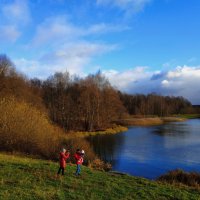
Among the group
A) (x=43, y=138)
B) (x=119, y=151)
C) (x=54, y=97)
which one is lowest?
(x=119, y=151)

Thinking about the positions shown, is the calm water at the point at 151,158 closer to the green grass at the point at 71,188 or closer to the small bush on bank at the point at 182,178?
the small bush on bank at the point at 182,178

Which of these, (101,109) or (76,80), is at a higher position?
(76,80)

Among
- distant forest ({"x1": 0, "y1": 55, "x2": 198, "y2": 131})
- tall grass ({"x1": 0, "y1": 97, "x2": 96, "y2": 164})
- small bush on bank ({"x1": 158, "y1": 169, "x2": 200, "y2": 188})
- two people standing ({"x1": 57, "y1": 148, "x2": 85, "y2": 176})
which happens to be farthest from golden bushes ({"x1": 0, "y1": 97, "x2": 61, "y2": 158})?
distant forest ({"x1": 0, "y1": 55, "x2": 198, "y2": 131})

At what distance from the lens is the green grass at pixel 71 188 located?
29.0 feet

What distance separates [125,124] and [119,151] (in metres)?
40.5

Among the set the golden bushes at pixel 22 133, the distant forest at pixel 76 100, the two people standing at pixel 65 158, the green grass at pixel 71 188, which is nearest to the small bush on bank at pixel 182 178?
the green grass at pixel 71 188

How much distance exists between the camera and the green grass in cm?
884

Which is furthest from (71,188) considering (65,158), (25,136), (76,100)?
(76,100)

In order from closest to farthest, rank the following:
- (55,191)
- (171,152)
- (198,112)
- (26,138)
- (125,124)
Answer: (55,191), (26,138), (171,152), (125,124), (198,112)

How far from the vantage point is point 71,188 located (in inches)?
389

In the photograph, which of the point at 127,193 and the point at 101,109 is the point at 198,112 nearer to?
the point at 101,109

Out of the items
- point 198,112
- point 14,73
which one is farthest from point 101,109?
point 198,112

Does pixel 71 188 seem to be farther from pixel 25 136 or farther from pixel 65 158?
pixel 25 136

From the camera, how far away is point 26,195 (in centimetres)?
849
